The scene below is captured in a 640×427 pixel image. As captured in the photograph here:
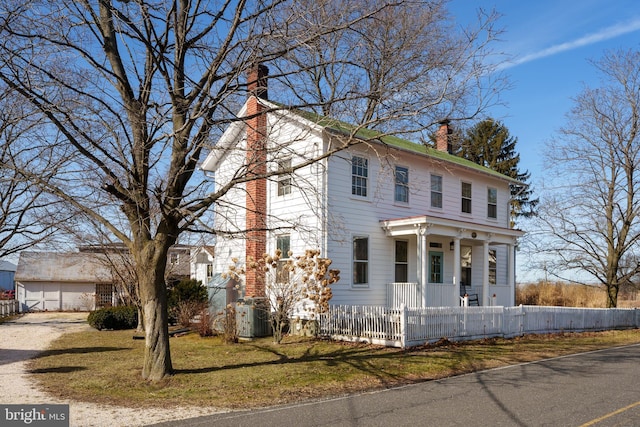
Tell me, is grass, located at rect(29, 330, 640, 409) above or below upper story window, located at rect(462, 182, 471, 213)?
below

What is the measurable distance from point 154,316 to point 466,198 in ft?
52.5

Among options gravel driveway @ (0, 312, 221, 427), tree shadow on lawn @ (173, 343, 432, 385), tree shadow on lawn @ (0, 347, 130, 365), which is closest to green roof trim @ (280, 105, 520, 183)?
tree shadow on lawn @ (173, 343, 432, 385)

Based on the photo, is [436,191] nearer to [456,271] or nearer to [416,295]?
[456,271]

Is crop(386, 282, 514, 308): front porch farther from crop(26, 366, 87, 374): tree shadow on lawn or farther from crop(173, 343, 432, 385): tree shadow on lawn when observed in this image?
crop(26, 366, 87, 374): tree shadow on lawn

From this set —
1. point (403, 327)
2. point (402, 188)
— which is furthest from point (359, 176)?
point (403, 327)

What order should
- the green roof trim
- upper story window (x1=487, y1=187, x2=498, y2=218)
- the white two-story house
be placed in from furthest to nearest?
1. upper story window (x1=487, y1=187, x2=498, y2=218)
2. the white two-story house
3. the green roof trim

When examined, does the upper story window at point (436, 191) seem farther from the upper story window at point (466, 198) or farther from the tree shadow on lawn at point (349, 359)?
the tree shadow on lawn at point (349, 359)

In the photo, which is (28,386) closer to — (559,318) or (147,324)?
(147,324)

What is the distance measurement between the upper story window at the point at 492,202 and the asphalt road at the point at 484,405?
13628 millimetres

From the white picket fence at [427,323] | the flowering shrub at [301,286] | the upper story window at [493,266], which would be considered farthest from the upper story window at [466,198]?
the flowering shrub at [301,286]

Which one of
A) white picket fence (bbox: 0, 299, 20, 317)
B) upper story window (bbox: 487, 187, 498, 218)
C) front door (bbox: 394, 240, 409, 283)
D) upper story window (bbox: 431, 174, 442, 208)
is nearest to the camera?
front door (bbox: 394, 240, 409, 283)

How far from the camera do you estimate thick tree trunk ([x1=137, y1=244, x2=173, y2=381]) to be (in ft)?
35.2

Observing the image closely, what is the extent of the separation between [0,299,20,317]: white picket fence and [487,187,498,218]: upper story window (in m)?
28.7

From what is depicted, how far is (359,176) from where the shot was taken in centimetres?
1902
